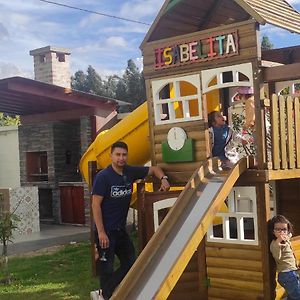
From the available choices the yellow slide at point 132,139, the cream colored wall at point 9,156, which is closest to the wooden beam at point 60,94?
the cream colored wall at point 9,156

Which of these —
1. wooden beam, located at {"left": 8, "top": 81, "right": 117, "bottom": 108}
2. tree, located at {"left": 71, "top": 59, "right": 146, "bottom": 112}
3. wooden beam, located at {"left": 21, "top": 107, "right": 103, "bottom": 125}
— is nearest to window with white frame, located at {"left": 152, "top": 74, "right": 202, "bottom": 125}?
wooden beam, located at {"left": 8, "top": 81, "right": 117, "bottom": 108}

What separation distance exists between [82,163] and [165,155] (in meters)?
3.55

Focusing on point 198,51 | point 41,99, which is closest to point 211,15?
point 198,51

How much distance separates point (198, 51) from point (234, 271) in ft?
8.65

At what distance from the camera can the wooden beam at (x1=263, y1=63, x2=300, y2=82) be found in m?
5.72

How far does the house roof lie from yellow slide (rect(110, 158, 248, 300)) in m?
8.46

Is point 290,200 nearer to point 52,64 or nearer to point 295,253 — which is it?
point 295,253

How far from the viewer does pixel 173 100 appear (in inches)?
269

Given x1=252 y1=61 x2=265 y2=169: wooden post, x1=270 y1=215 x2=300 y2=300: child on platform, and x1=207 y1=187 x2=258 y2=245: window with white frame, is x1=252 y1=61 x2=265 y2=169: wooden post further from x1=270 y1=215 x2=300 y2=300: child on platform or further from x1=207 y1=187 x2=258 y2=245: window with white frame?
x1=270 y1=215 x2=300 y2=300: child on platform

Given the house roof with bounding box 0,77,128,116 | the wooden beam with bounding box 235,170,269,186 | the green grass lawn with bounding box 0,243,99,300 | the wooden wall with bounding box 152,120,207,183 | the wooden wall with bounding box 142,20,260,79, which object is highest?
the house roof with bounding box 0,77,128,116

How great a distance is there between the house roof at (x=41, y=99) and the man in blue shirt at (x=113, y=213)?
8046 mm

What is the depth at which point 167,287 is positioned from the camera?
4.63m

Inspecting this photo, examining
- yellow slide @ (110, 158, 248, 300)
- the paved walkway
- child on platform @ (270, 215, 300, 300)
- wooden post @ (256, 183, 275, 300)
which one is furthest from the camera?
the paved walkway

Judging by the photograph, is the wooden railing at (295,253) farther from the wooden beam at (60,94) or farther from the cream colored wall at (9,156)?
the cream colored wall at (9,156)
